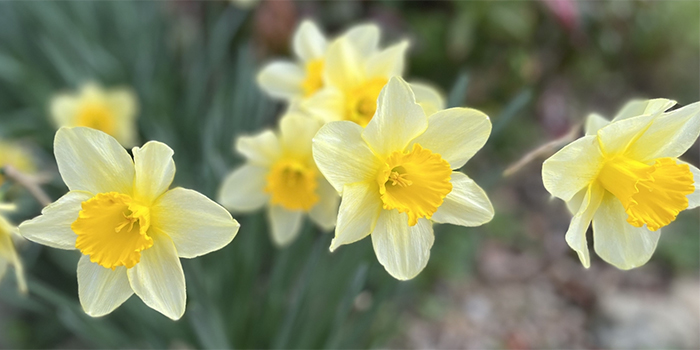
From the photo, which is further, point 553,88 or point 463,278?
point 553,88

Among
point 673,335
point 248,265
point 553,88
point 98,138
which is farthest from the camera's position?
point 553,88

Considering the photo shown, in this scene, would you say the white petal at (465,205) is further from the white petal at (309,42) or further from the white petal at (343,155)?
the white petal at (309,42)

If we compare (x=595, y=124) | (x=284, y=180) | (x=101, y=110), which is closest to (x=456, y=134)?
(x=595, y=124)

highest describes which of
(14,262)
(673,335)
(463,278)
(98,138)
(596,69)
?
(98,138)

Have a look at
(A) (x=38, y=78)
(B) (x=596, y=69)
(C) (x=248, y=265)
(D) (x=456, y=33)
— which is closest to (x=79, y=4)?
(A) (x=38, y=78)

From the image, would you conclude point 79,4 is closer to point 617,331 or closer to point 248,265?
point 248,265

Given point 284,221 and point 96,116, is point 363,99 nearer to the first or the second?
point 284,221

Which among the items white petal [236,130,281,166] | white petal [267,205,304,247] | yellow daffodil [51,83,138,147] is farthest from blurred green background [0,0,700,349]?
white petal [236,130,281,166]

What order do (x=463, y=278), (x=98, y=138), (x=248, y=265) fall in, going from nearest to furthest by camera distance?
(x=98, y=138)
(x=248, y=265)
(x=463, y=278)
